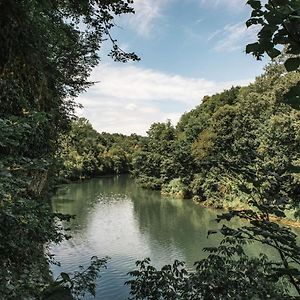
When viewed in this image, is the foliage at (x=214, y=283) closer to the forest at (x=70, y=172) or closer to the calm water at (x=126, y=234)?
the forest at (x=70, y=172)

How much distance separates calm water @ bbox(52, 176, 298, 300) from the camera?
13527 mm

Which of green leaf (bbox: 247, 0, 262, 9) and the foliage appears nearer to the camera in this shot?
green leaf (bbox: 247, 0, 262, 9)

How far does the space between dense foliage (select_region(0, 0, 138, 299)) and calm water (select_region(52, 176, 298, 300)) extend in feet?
11.7

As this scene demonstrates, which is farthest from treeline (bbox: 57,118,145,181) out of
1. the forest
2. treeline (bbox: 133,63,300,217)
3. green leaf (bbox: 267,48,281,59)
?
green leaf (bbox: 267,48,281,59)

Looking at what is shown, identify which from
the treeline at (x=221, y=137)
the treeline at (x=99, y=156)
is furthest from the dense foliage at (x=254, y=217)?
the treeline at (x=99, y=156)

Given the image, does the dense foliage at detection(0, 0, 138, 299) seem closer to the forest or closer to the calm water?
the forest

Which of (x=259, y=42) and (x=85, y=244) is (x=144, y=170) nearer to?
(x=85, y=244)

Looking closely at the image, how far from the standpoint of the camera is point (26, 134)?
4316mm

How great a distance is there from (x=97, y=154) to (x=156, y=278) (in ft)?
179

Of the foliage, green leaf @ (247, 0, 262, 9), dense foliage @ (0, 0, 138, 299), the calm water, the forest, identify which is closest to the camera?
green leaf @ (247, 0, 262, 9)

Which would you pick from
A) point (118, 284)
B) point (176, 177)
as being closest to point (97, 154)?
point (176, 177)

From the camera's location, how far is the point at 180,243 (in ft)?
55.5

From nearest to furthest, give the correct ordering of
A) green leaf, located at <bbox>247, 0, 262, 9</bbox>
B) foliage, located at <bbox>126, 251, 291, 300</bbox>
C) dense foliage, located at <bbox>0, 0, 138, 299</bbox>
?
green leaf, located at <bbox>247, 0, 262, 9</bbox>
dense foliage, located at <bbox>0, 0, 138, 299</bbox>
foliage, located at <bbox>126, 251, 291, 300</bbox>

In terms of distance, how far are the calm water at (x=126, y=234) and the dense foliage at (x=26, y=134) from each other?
11.7ft
